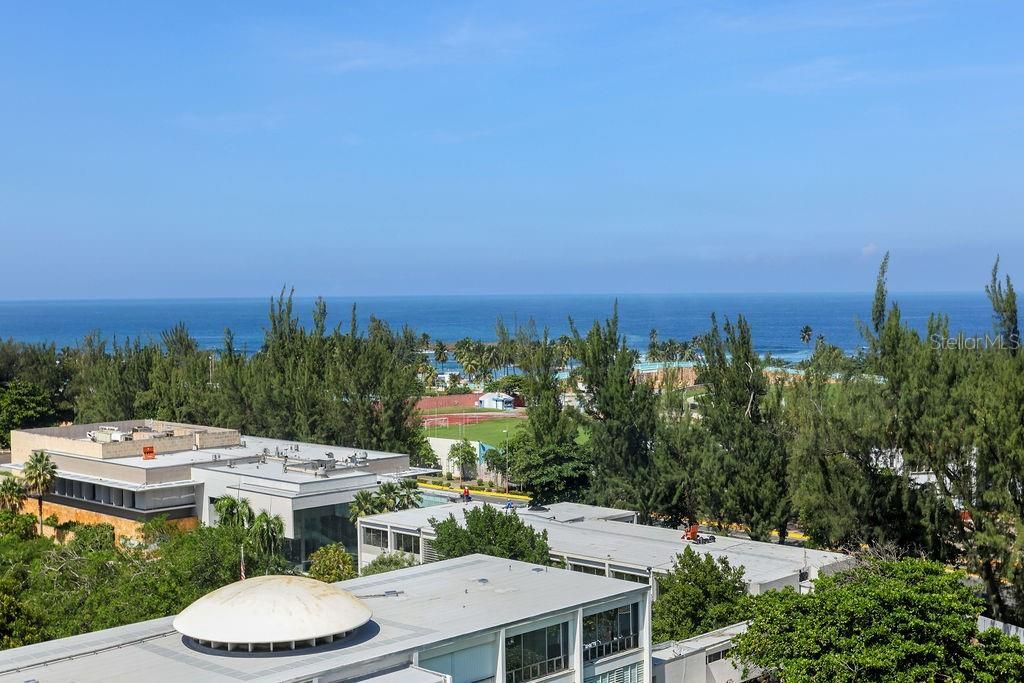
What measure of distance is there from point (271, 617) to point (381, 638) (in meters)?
2.40

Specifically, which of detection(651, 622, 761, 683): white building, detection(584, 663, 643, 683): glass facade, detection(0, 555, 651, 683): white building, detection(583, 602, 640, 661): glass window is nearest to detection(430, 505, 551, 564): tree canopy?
detection(0, 555, 651, 683): white building

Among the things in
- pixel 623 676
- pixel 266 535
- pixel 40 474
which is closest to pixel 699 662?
pixel 623 676

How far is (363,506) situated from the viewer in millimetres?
44000

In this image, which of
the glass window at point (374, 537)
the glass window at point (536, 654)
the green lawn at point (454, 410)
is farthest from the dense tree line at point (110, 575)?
the green lawn at point (454, 410)

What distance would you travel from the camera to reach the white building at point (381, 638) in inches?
822

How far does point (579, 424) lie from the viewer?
54.2 meters

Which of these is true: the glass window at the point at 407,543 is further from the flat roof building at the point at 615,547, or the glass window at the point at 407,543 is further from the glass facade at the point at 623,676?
the glass facade at the point at 623,676

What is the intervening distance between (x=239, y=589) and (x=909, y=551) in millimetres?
25559

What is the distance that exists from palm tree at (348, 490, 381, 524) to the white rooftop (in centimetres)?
136

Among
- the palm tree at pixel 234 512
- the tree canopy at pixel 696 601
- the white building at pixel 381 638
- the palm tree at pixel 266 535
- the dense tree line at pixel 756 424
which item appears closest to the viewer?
the white building at pixel 381 638

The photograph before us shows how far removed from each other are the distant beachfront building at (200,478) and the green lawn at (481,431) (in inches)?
1142

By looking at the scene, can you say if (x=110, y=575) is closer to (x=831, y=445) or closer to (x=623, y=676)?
(x=623, y=676)

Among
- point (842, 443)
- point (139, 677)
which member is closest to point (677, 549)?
point (842, 443)

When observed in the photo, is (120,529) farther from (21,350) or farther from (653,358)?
(653,358)
